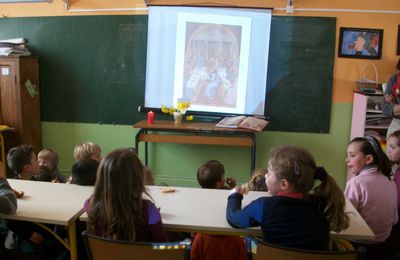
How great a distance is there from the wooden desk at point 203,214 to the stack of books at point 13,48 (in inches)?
109

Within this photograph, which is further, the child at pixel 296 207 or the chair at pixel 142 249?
the child at pixel 296 207

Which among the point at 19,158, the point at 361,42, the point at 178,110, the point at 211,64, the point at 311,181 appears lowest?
the point at 19,158

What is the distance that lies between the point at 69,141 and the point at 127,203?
3.20 m

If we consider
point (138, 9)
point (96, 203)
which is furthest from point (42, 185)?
point (138, 9)

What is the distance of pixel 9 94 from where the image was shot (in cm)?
407

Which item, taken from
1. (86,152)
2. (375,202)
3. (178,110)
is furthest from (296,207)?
(178,110)

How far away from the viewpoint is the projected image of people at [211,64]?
3924mm

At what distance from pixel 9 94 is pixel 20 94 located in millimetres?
144

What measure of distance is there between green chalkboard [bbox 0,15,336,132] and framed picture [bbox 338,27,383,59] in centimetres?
12

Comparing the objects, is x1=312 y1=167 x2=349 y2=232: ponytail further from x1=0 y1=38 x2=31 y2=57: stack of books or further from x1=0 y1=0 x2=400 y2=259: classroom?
x1=0 y1=38 x2=31 y2=57: stack of books

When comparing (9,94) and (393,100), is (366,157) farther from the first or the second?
(9,94)

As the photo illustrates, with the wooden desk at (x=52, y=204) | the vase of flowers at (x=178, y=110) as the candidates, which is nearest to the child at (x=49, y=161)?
the wooden desk at (x=52, y=204)

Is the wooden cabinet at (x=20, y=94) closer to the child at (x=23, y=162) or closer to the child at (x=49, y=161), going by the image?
the child at (x=49, y=161)

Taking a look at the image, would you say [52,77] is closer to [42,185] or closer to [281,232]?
[42,185]
